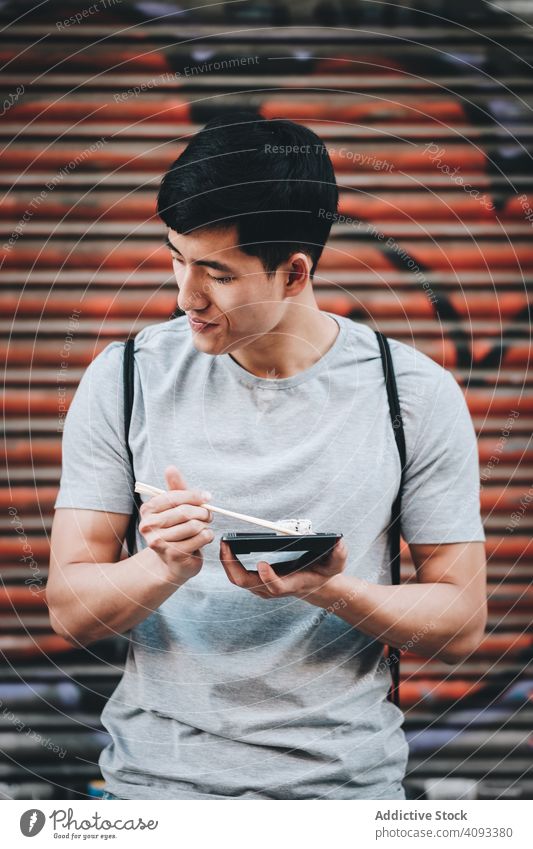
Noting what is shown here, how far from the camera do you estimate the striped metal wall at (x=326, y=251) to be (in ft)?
8.31

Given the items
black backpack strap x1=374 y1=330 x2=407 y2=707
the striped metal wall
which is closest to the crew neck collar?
black backpack strap x1=374 y1=330 x2=407 y2=707

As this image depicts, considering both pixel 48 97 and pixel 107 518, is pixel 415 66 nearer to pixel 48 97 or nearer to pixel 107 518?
pixel 48 97

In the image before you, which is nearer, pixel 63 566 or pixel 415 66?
pixel 63 566

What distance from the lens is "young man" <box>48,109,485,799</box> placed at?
1560 millimetres

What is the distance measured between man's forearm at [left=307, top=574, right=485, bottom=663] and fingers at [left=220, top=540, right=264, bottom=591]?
140 millimetres

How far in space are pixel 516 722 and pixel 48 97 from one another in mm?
2488

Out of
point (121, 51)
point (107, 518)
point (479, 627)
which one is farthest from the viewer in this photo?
point (121, 51)

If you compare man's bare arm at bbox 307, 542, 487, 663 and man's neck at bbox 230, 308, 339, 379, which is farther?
man's neck at bbox 230, 308, 339, 379

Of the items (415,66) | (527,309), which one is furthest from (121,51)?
(527,309)

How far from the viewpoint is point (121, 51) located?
254cm

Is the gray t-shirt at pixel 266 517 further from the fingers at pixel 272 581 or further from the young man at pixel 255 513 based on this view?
the fingers at pixel 272 581

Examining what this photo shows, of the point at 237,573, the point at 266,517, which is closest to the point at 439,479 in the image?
the point at 266,517

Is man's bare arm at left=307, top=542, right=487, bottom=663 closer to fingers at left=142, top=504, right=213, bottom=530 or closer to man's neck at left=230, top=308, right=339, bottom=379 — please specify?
fingers at left=142, top=504, right=213, bottom=530

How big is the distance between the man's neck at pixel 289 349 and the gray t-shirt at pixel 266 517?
0.03m
